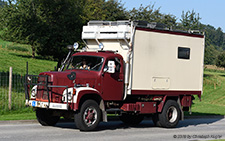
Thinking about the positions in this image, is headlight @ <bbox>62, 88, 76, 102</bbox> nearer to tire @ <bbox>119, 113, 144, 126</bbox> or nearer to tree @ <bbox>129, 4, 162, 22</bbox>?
tire @ <bbox>119, 113, 144, 126</bbox>

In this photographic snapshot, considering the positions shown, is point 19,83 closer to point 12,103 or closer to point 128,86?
point 12,103

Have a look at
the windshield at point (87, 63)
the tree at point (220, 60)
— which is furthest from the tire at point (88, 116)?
the tree at point (220, 60)

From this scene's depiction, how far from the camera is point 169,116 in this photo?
17109 millimetres

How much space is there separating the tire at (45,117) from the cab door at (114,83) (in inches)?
83.3

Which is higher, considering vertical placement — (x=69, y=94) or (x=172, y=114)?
(x=69, y=94)

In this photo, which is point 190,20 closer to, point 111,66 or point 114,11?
point 114,11

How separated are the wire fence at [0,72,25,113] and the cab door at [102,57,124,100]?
269 inches

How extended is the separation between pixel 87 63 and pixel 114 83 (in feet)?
4.00

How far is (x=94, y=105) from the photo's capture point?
559 inches

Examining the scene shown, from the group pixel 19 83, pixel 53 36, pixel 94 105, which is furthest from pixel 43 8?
pixel 94 105

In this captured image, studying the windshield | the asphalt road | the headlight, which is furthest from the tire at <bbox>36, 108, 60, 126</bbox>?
the windshield

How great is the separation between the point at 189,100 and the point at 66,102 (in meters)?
6.49

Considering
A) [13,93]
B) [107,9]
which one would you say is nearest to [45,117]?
[13,93]

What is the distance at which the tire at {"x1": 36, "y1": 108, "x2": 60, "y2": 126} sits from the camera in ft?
50.4
